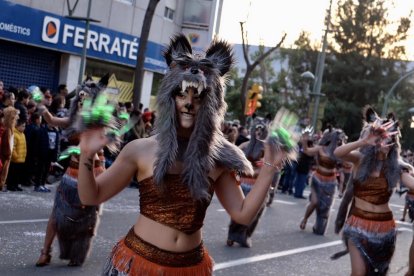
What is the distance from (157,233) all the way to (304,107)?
45316 millimetres

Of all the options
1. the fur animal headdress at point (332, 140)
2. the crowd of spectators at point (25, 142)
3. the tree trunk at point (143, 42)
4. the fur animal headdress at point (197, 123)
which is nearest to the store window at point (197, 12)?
the tree trunk at point (143, 42)

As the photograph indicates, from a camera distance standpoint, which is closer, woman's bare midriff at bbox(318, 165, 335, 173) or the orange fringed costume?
the orange fringed costume

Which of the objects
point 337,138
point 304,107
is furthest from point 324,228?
point 304,107

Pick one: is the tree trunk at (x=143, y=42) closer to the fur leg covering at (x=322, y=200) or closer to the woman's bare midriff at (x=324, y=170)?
the woman's bare midriff at (x=324, y=170)

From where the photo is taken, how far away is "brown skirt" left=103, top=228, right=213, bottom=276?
314cm

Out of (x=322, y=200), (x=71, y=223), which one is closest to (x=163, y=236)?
(x=71, y=223)

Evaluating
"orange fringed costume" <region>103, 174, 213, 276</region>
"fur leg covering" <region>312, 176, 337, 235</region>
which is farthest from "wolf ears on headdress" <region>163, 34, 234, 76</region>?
"fur leg covering" <region>312, 176, 337, 235</region>

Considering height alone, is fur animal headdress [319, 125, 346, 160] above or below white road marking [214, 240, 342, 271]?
above

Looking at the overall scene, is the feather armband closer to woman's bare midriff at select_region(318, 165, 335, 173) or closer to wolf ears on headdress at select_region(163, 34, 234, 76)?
wolf ears on headdress at select_region(163, 34, 234, 76)

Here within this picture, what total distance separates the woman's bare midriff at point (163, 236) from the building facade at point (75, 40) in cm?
1248

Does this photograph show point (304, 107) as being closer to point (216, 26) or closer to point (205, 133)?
point (216, 26)

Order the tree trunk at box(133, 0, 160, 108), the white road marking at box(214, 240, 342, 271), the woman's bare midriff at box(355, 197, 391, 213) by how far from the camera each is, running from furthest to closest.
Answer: the tree trunk at box(133, 0, 160, 108) → the white road marking at box(214, 240, 342, 271) → the woman's bare midriff at box(355, 197, 391, 213)

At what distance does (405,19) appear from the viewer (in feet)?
156

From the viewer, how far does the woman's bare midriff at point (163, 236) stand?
10.4ft
